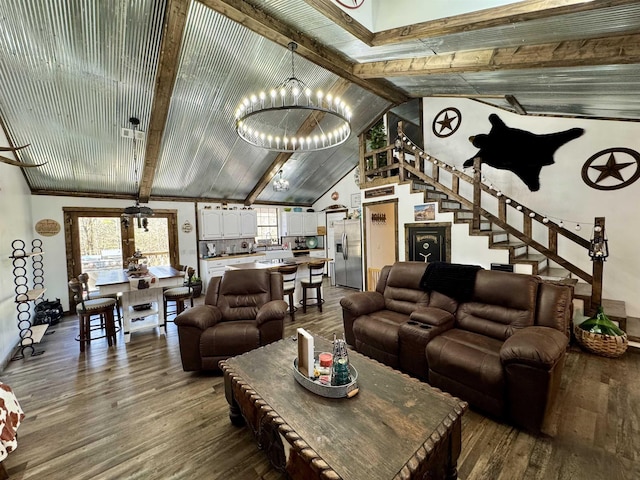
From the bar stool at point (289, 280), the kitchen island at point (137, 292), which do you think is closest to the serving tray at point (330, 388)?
the bar stool at point (289, 280)

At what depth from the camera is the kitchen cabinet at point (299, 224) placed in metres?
8.48

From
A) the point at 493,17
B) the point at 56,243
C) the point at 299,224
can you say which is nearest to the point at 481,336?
the point at 493,17

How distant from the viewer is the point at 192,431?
2137mm

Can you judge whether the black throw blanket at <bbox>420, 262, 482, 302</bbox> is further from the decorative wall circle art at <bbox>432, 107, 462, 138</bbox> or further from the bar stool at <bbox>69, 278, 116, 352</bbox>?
the bar stool at <bbox>69, 278, 116, 352</bbox>

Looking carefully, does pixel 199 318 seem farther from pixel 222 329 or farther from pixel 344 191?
pixel 344 191

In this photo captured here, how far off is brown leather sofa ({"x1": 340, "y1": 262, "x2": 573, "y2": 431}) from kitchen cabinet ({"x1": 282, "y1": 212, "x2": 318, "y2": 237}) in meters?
5.29

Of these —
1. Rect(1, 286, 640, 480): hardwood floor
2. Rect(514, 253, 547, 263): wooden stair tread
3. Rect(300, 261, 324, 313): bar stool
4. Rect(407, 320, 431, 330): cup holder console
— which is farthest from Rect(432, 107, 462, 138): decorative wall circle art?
Rect(407, 320, 431, 330): cup holder console

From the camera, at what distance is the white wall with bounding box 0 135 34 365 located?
336cm

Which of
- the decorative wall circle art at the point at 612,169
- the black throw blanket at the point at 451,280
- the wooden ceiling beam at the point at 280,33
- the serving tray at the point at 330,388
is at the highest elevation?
the wooden ceiling beam at the point at 280,33

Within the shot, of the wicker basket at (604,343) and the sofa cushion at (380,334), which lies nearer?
the sofa cushion at (380,334)

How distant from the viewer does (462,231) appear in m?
4.46

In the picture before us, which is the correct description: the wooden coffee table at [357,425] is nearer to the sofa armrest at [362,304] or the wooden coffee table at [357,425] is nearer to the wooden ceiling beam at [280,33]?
the sofa armrest at [362,304]

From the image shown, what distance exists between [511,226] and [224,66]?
17.2ft

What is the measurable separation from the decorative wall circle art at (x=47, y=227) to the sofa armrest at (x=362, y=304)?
5.96 metres
